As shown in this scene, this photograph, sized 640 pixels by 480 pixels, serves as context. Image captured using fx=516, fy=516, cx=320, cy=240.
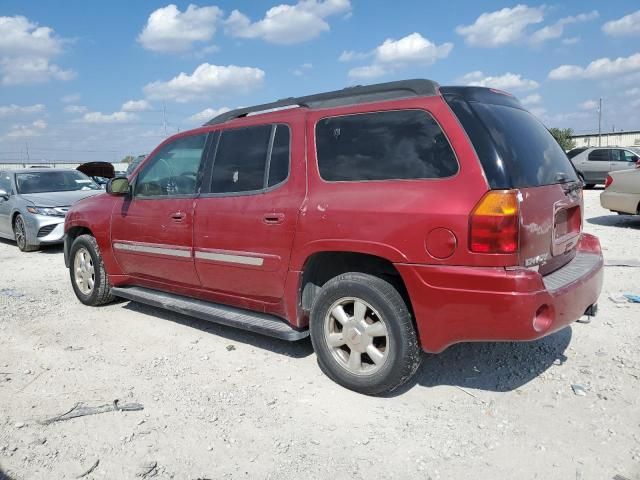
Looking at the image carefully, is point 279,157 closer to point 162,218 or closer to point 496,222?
point 162,218

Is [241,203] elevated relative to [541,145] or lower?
lower

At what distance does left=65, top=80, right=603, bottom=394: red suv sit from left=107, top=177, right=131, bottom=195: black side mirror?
0.68m

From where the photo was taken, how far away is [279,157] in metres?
3.79

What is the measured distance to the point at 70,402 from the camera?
134 inches

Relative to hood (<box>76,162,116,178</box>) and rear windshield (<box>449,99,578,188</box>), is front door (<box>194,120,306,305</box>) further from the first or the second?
hood (<box>76,162,116,178</box>)

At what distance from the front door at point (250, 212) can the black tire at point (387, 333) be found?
0.42 meters

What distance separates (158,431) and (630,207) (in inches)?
375

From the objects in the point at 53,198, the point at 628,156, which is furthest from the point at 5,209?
the point at 628,156

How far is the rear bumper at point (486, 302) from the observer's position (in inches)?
109

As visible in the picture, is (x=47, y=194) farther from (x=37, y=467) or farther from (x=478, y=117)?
(x=478, y=117)

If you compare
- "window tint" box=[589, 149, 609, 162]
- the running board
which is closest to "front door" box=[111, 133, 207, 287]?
the running board

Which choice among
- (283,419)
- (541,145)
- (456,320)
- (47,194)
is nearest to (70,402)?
(283,419)

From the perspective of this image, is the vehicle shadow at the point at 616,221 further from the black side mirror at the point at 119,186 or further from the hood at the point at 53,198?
the hood at the point at 53,198

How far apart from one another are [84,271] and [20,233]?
5.05 m
